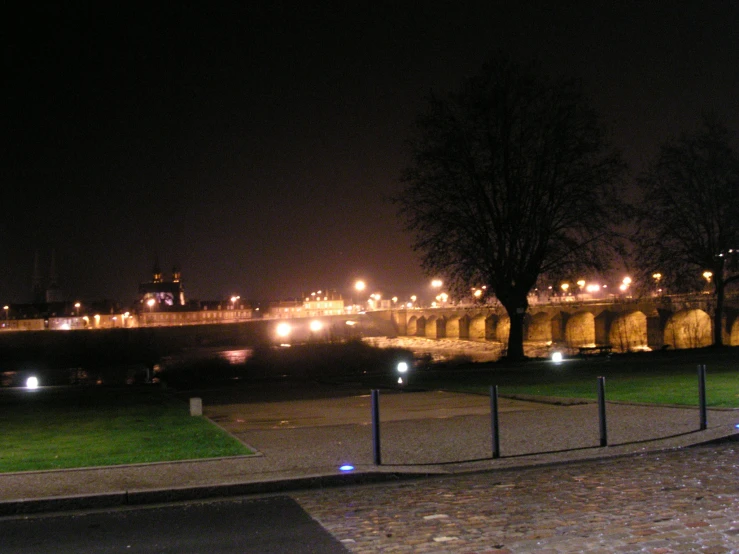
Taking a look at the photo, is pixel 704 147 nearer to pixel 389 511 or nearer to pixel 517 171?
pixel 517 171

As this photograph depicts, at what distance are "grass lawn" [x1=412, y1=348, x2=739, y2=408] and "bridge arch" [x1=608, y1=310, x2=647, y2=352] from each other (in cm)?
4323

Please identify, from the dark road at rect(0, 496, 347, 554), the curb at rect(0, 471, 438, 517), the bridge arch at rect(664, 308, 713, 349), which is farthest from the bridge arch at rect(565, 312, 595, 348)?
the dark road at rect(0, 496, 347, 554)

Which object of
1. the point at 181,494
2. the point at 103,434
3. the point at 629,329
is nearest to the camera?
the point at 181,494

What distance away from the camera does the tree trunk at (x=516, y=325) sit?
125ft

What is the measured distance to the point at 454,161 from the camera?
36.9 m

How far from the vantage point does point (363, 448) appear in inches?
503

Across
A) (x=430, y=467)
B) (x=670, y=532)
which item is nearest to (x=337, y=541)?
(x=670, y=532)

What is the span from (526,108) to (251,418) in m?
23.7

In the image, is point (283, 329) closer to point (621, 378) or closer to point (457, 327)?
point (457, 327)

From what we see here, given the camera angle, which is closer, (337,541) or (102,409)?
(337,541)

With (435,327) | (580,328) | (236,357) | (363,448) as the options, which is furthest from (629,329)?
(363,448)

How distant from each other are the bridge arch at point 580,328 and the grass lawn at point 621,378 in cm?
4995

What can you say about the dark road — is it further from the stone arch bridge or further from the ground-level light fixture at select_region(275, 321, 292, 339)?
the ground-level light fixture at select_region(275, 321, 292, 339)

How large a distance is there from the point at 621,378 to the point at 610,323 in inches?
2393
